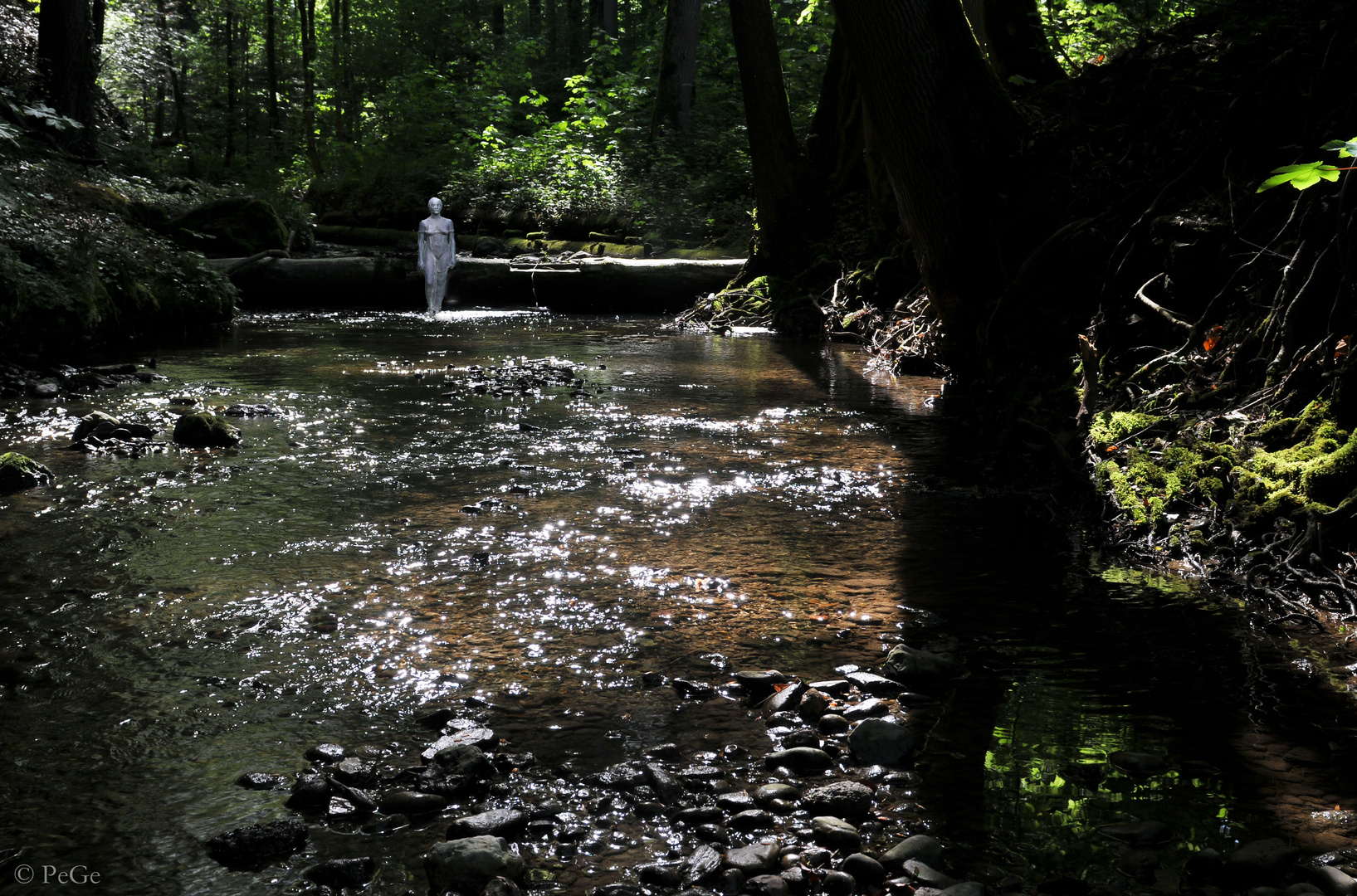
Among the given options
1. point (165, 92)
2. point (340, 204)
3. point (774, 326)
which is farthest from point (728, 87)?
point (165, 92)

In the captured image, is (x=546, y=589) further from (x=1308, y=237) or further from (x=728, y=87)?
(x=728, y=87)

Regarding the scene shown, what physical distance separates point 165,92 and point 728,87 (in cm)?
2023

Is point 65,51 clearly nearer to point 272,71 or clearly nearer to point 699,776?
point 699,776

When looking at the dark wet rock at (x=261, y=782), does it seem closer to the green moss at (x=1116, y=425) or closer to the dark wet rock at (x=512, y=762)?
the dark wet rock at (x=512, y=762)

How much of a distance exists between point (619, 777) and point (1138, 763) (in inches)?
52.2

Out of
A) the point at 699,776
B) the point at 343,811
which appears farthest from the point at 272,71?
the point at 699,776

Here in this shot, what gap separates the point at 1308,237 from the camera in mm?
4207

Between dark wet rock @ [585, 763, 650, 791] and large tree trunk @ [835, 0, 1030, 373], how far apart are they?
524cm

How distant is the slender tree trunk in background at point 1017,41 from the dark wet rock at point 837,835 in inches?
356

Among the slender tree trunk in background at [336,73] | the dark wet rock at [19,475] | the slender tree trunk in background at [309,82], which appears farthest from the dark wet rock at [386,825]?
the slender tree trunk in background at [336,73]

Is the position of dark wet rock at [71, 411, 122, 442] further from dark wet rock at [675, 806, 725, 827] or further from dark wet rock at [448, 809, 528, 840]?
dark wet rock at [675, 806, 725, 827]

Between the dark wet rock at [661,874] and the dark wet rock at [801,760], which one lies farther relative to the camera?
the dark wet rock at [801,760]

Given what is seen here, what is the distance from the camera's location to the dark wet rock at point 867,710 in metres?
2.71

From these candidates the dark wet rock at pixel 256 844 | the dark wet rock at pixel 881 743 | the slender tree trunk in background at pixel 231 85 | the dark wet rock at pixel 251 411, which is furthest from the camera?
the slender tree trunk in background at pixel 231 85
